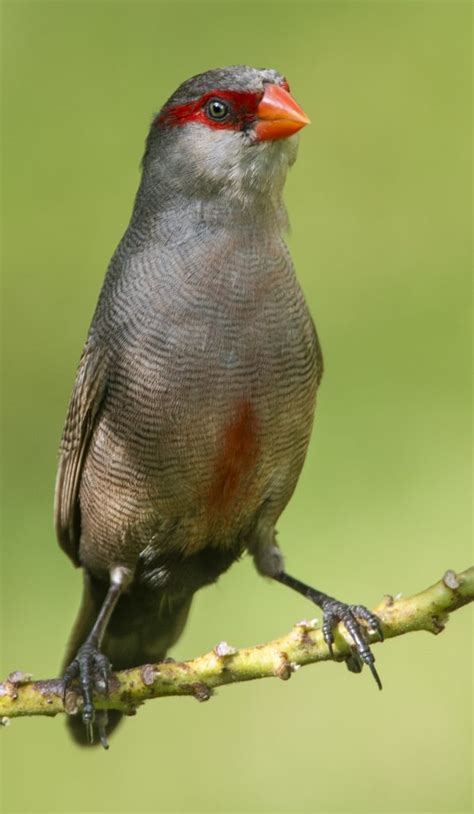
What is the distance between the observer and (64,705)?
163 inches

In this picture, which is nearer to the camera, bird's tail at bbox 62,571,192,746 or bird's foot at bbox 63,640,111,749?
bird's foot at bbox 63,640,111,749

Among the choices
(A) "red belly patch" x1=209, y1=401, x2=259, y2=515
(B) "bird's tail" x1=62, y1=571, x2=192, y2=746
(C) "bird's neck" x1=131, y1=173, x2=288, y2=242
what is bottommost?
(B) "bird's tail" x1=62, y1=571, x2=192, y2=746

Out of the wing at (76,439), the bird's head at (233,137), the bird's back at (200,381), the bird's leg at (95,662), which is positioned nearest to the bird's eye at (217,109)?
the bird's head at (233,137)

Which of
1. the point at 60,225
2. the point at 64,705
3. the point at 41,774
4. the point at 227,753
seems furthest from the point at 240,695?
the point at 60,225

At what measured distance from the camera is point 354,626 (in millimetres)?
4469

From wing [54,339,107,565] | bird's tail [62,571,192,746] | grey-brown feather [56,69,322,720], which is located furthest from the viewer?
bird's tail [62,571,192,746]

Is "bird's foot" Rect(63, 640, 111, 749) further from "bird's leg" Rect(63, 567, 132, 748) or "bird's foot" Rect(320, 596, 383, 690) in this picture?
"bird's foot" Rect(320, 596, 383, 690)

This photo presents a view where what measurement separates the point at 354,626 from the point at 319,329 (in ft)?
11.4

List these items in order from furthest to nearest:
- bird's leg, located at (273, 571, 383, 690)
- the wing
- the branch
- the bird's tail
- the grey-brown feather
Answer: the bird's tail, the wing, the grey-brown feather, bird's leg, located at (273, 571, 383, 690), the branch

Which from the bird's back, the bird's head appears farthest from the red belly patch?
the bird's head

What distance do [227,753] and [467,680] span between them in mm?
1206

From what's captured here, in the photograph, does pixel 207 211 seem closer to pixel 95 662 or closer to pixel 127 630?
pixel 95 662

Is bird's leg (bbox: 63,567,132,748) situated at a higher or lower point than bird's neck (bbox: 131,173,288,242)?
lower

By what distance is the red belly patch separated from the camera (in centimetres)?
461
